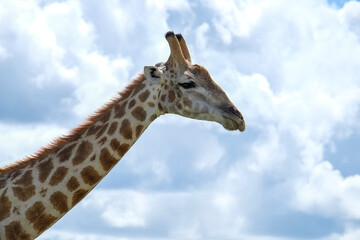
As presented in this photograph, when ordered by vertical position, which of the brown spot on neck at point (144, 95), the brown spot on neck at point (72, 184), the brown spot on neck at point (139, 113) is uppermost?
the brown spot on neck at point (144, 95)

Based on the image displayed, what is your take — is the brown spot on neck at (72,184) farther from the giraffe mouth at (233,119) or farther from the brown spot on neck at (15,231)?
the giraffe mouth at (233,119)

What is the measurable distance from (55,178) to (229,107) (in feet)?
13.8

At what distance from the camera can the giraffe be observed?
42.3 ft

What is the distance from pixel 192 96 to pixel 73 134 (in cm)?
290

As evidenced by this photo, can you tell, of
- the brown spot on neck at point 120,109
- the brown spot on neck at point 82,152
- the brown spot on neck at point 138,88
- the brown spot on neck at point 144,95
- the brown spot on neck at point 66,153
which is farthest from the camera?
the brown spot on neck at point 138,88

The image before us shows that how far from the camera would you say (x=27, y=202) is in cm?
1290

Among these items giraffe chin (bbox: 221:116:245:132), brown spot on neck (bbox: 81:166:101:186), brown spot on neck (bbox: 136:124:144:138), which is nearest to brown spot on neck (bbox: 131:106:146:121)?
brown spot on neck (bbox: 136:124:144:138)

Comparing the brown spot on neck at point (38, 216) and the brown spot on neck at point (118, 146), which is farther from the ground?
the brown spot on neck at point (118, 146)

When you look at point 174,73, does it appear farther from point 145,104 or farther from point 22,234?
point 22,234

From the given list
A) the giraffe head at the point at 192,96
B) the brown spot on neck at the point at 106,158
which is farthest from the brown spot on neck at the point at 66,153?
the giraffe head at the point at 192,96

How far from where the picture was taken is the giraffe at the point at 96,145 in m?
12.9

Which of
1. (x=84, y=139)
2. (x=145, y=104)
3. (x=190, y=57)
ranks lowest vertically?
(x=84, y=139)

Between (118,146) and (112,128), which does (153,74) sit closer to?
Result: (112,128)

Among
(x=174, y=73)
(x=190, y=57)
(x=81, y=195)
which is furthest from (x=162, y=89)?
(x=81, y=195)
